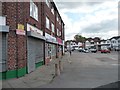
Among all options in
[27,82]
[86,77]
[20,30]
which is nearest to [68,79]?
[86,77]

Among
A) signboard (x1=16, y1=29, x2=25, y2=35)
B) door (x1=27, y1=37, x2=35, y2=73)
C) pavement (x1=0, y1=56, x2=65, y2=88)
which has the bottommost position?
pavement (x1=0, y1=56, x2=65, y2=88)

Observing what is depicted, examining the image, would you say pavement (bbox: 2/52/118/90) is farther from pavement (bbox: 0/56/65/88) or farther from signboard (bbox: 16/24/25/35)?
signboard (bbox: 16/24/25/35)

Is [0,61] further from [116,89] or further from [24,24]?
[116,89]

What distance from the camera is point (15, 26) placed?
1459cm

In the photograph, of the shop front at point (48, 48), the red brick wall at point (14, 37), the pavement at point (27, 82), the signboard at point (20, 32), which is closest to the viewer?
the pavement at point (27, 82)

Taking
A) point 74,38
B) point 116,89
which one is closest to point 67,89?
point 116,89

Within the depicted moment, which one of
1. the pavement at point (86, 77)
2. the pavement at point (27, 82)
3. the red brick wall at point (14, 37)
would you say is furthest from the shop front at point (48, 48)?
the pavement at point (27, 82)

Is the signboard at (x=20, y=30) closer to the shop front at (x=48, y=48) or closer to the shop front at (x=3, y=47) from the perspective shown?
the shop front at (x=3, y=47)

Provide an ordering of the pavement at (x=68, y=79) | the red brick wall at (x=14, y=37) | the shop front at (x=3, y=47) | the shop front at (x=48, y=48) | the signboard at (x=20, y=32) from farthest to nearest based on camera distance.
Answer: the shop front at (x=48, y=48) < the signboard at (x=20, y=32) < the red brick wall at (x=14, y=37) < the shop front at (x=3, y=47) < the pavement at (x=68, y=79)

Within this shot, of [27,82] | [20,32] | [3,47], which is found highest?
[20,32]

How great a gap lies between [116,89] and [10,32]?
23.8 feet

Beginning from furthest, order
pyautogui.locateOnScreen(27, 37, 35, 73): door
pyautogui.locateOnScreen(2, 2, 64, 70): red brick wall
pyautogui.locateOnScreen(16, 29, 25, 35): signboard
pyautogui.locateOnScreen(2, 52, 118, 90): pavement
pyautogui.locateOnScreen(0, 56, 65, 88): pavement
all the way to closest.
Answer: pyautogui.locateOnScreen(27, 37, 35, 73): door < pyautogui.locateOnScreen(16, 29, 25, 35): signboard < pyautogui.locateOnScreen(2, 2, 64, 70): red brick wall < pyautogui.locateOnScreen(0, 56, 65, 88): pavement < pyautogui.locateOnScreen(2, 52, 118, 90): pavement

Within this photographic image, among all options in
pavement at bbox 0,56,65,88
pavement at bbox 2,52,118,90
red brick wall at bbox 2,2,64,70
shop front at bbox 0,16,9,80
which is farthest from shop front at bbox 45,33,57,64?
shop front at bbox 0,16,9,80

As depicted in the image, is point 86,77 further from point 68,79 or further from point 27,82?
point 27,82
